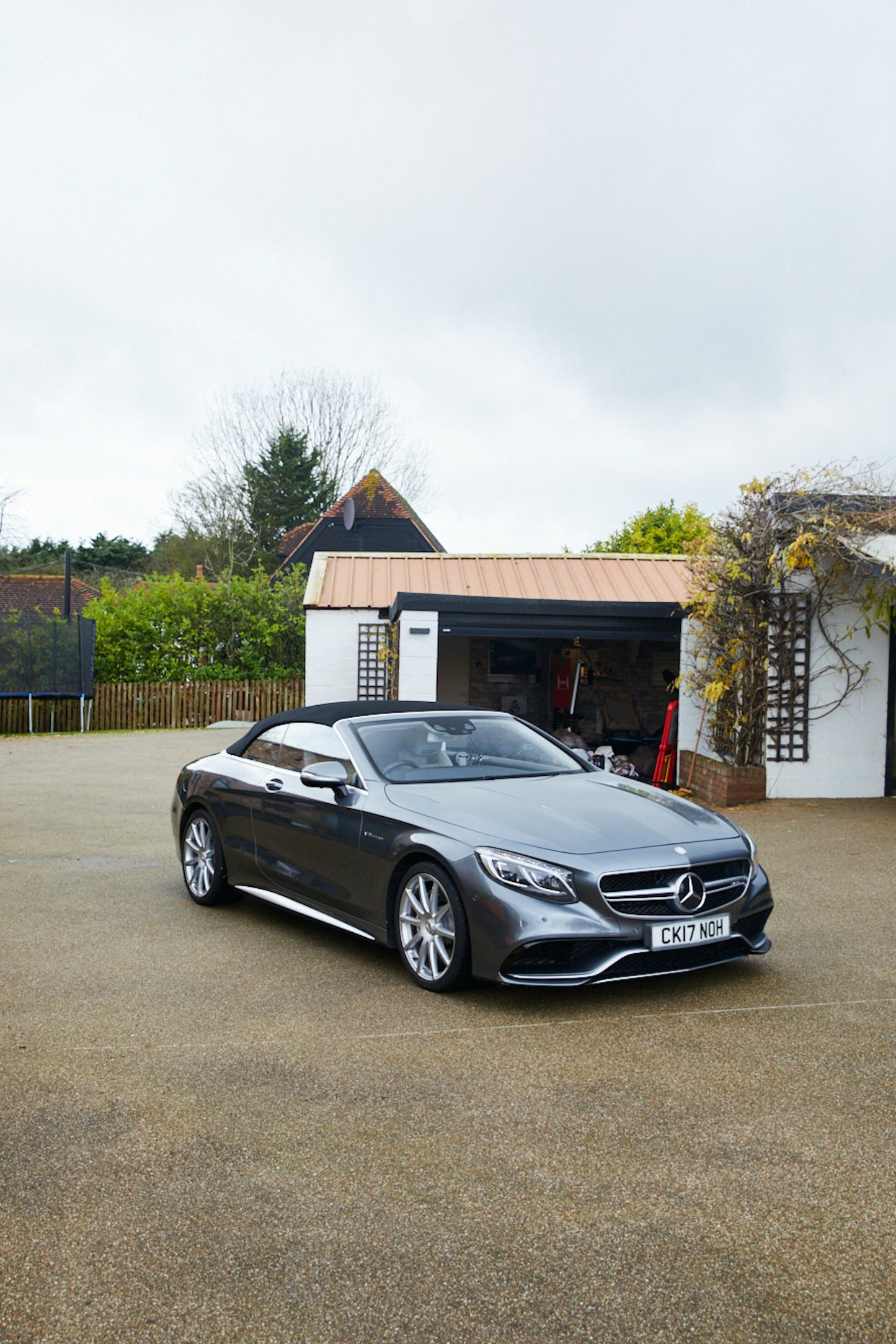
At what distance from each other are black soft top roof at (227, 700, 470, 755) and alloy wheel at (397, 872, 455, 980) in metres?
1.51

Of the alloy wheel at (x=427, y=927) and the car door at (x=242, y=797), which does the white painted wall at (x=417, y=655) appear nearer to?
the car door at (x=242, y=797)

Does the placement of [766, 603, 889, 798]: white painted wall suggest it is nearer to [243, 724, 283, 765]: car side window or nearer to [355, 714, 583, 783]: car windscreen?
[355, 714, 583, 783]: car windscreen

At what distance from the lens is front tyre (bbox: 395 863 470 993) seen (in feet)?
16.0

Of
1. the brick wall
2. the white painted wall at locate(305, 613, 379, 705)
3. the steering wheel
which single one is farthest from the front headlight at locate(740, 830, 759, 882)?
the white painted wall at locate(305, 613, 379, 705)

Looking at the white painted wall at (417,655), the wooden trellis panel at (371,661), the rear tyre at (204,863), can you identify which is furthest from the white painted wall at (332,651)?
the rear tyre at (204,863)

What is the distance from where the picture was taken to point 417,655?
14875 mm

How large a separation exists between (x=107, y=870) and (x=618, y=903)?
488cm

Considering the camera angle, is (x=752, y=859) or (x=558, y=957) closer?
(x=558, y=957)

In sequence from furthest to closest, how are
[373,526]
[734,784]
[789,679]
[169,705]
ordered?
[373,526] → [169,705] → [789,679] → [734,784]

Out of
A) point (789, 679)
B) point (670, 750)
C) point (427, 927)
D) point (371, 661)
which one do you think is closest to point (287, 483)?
point (371, 661)

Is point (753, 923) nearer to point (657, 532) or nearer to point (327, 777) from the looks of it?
point (327, 777)

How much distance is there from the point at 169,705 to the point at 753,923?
21084 millimetres

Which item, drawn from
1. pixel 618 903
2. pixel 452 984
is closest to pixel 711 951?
pixel 618 903

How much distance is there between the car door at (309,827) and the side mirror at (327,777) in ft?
0.11
